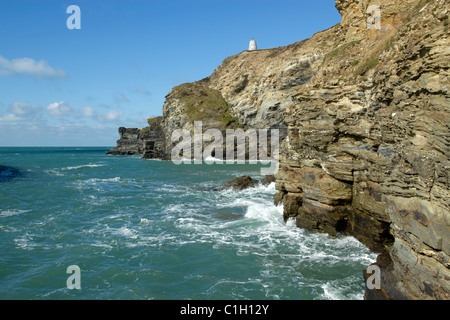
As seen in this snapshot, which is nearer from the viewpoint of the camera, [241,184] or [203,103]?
[241,184]

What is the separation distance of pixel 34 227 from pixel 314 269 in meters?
17.9

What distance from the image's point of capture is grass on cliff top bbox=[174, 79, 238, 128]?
8069cm

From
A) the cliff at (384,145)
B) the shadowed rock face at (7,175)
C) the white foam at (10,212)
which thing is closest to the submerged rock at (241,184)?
the cliff at (384,145)

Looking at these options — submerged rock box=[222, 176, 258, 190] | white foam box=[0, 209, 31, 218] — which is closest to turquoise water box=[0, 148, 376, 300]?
white foam box=[0, 209, 31, 218]

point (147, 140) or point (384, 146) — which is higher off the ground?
point (147, 140)

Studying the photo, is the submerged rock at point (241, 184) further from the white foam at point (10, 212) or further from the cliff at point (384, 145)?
the white foam at point (10, 212)

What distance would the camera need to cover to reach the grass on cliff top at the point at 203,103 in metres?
80.7

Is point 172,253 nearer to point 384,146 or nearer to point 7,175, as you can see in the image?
point 384,146

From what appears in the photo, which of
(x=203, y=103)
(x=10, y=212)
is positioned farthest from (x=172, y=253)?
(x=203, y=103)

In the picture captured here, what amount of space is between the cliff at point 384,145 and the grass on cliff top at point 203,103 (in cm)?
5752

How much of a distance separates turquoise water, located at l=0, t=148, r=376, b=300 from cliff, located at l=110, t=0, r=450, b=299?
6.33 ft

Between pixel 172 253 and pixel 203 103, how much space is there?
71.9 m

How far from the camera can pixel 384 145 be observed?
13.3 m
